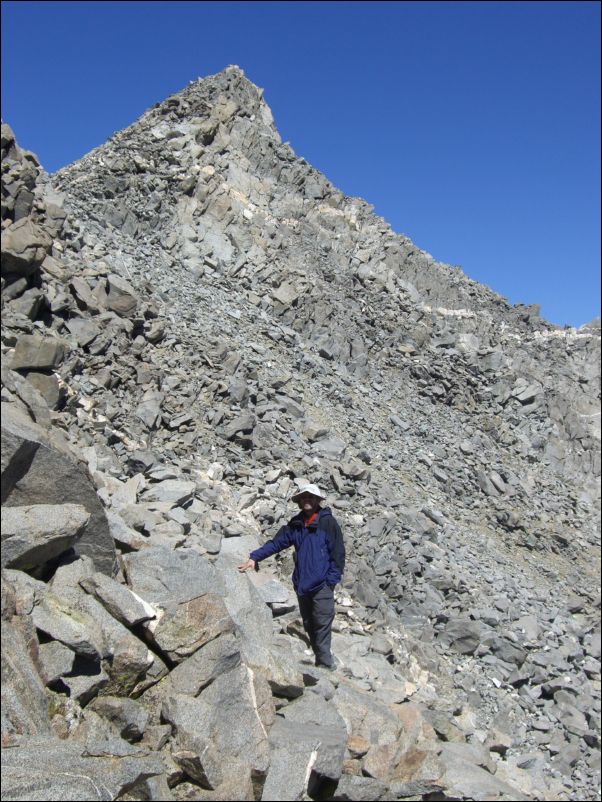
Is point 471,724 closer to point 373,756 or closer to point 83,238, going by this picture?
point 373,756

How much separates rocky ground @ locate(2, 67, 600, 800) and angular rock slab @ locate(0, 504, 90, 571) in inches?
1.3

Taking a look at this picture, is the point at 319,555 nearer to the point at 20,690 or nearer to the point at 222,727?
the point at 222,727

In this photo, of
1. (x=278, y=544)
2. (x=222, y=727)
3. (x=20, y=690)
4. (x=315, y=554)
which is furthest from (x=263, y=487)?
(x=20, y=690)

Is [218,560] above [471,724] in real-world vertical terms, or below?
above

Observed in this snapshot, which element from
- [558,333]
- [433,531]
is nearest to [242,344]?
[433,531]

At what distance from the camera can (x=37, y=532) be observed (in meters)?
6.38

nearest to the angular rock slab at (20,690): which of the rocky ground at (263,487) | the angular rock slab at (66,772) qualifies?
the rocky ground at (263,487)

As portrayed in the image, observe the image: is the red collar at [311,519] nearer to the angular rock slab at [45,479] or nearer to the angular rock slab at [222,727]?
the angular rock slab at [222,727]

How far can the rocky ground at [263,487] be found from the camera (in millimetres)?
6191

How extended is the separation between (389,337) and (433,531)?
13.1 metres

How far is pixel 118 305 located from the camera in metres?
18.4

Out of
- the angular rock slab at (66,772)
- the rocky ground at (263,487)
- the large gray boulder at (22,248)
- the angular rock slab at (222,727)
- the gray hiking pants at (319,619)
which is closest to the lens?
the angular rock slab at (66,772)

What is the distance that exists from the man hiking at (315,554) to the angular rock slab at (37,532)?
10.0 ft

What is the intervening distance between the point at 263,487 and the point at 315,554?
695 centimetres
